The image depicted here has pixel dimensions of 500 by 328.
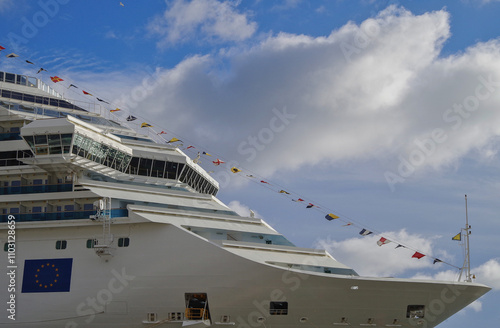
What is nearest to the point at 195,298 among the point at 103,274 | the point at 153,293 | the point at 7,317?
the point at 153,293

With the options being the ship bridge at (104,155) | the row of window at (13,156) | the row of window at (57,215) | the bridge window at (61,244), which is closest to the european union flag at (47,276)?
the bridge window at (61,244)

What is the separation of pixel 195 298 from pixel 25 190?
1145 cm

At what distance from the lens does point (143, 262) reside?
31.4 metres

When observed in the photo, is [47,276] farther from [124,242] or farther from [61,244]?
[124,242]

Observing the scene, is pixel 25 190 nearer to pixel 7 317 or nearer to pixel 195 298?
pixel 7 317

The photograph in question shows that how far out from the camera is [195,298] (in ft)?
→ 101
